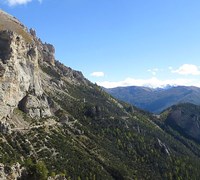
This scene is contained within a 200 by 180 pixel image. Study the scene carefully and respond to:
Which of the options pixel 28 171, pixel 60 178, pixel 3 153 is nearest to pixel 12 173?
pixel 28 171

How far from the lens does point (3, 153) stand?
182 meters

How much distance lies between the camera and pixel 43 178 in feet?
435

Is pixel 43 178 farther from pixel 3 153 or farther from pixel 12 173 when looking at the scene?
pixel 3 153

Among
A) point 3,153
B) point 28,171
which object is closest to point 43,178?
point 28,171

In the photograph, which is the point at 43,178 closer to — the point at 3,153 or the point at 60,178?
the point at 60,178

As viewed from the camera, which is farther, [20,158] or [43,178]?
[20,158]

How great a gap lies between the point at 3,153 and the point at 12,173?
190 ft

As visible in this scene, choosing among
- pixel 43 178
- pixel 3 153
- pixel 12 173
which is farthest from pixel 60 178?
pixel 3 153

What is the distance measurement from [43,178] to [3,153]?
182 feet

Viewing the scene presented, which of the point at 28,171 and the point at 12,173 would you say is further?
the point at 28,171

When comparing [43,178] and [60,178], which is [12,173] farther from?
[60,178]

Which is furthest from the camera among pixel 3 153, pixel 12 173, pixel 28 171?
pixel 3 153

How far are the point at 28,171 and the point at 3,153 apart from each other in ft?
160

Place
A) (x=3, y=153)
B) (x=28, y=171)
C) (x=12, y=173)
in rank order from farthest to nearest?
(x=3, y=153)
(x=28, y=171)
(x=12, y=173)
